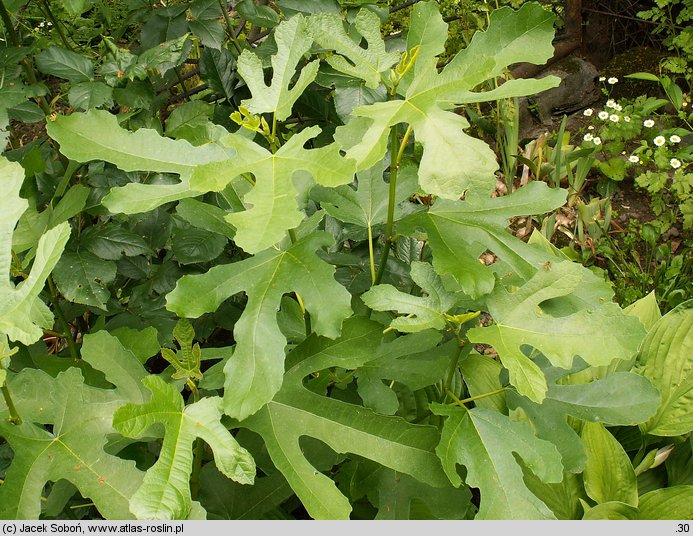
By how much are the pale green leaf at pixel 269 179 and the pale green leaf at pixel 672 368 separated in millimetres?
1180

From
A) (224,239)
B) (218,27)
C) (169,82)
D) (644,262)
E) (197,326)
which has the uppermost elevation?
(218,27)

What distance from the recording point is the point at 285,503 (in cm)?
149

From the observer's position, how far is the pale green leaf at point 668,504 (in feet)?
4.82

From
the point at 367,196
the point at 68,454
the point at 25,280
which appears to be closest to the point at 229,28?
the point at 367,196

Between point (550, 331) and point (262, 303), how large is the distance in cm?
43

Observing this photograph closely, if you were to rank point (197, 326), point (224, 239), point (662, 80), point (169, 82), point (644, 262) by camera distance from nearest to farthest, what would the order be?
point (224, 239) → point (197, 326) → point (169, 82) → point (644, 262) → point (662, 80)

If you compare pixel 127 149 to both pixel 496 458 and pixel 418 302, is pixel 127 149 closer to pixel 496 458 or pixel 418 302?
pixel 418 302

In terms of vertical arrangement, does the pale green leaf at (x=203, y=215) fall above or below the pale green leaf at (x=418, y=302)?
above

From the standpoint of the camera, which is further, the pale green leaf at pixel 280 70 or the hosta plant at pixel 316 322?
the pale green leaf at pixel 280 70

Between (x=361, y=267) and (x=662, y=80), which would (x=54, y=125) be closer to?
(x=361, y=267)

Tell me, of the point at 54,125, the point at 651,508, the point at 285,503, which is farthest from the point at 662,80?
the point at 54,125

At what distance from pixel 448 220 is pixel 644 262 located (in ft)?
7.07

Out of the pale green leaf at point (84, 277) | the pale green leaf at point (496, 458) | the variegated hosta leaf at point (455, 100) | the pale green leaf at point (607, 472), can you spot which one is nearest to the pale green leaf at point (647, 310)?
the pale green leaf at point (607, 472)

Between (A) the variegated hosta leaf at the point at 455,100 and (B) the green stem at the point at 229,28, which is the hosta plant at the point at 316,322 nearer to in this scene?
(A) the variegated hosta leaf at the point at 455,100
